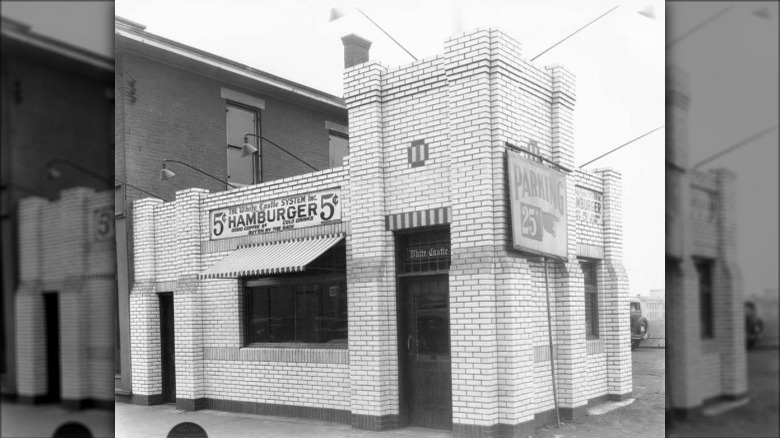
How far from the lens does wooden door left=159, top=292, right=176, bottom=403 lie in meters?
13.2

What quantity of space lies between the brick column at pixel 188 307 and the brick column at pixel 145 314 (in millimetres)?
757

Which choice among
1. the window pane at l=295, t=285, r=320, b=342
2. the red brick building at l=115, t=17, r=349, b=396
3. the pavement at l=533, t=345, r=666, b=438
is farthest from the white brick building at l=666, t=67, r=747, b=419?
the red brick building at l=115, t=17, r=349, b=396

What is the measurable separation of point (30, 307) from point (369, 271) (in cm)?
568

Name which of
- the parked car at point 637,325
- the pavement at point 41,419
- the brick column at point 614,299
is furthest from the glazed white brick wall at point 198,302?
the pavement at point 41,419

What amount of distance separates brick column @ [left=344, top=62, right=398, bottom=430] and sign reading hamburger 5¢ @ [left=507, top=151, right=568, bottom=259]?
1969mm

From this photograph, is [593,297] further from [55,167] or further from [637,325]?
[55,167]

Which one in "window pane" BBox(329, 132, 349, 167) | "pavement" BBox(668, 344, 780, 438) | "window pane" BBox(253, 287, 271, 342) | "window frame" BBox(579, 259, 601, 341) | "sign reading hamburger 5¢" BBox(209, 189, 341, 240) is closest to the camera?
"pavement" BBox(668, 344, 780, 438)

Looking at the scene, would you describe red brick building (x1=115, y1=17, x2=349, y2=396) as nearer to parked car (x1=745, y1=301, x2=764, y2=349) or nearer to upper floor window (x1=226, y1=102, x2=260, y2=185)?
upper floor window (x1=226, y1=102, x2=260, y2=185)

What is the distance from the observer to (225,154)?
48.4ft

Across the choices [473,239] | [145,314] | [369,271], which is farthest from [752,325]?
[145,314]

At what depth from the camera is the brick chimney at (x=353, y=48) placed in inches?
524

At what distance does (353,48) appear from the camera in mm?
13391

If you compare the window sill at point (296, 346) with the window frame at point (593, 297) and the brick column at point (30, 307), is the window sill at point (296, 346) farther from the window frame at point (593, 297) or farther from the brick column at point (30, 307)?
the brick column at point (30, 307)

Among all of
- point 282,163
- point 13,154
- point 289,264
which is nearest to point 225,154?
point 282,163
